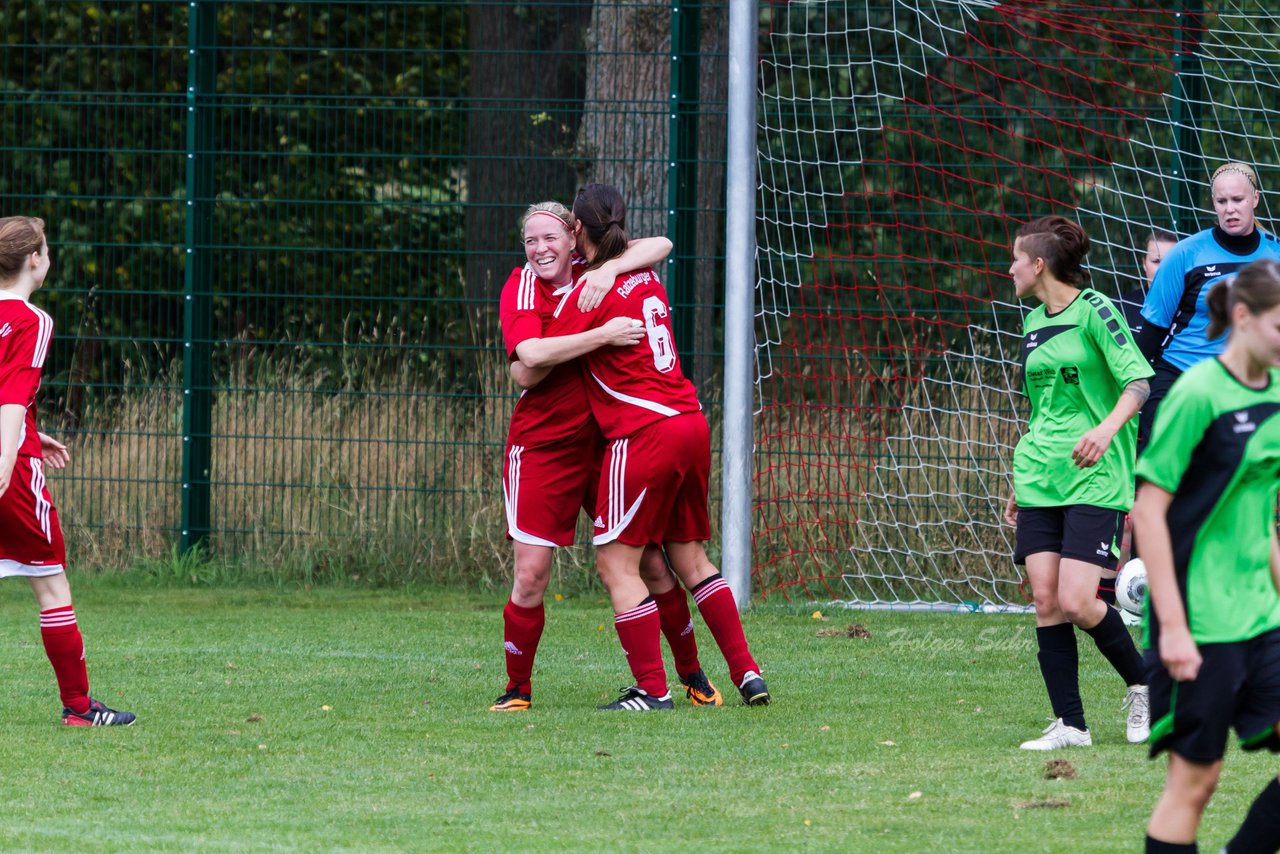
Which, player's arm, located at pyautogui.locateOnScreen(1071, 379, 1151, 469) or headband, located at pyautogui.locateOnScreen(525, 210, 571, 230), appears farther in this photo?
headband, located at pyautogui.locateOnScreen(525, 210, 571, 230)

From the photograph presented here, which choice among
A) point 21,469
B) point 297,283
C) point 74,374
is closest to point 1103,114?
point 297,283

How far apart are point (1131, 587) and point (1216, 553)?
4365 millimetres

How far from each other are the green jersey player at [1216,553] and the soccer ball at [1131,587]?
166 inches

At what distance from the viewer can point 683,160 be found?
33.2 feet

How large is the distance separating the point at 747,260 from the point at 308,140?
5.09m

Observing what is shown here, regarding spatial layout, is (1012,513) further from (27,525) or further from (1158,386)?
(27,525)

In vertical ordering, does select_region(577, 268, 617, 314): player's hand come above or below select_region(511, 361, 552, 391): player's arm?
above

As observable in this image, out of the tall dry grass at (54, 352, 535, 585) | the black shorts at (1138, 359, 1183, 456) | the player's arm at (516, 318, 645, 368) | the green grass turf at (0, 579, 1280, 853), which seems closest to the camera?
the green grass turf at (0, 579, 1280, 853)

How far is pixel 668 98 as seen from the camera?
10.2 meters

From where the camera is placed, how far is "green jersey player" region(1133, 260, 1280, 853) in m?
3.81

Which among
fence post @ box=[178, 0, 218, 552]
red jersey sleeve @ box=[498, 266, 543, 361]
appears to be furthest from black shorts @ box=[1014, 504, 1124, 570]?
fence post @ box=[178, 0, 218, 552]

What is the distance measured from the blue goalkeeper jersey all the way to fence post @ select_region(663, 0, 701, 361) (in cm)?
322

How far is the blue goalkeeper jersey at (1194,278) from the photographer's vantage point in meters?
7.30

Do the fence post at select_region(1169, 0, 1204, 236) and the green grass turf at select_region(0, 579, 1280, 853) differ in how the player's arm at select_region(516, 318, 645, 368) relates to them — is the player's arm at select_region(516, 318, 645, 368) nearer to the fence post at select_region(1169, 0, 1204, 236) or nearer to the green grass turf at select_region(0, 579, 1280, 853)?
the green grass turf at select_region(0, 579, 1280, 853)
